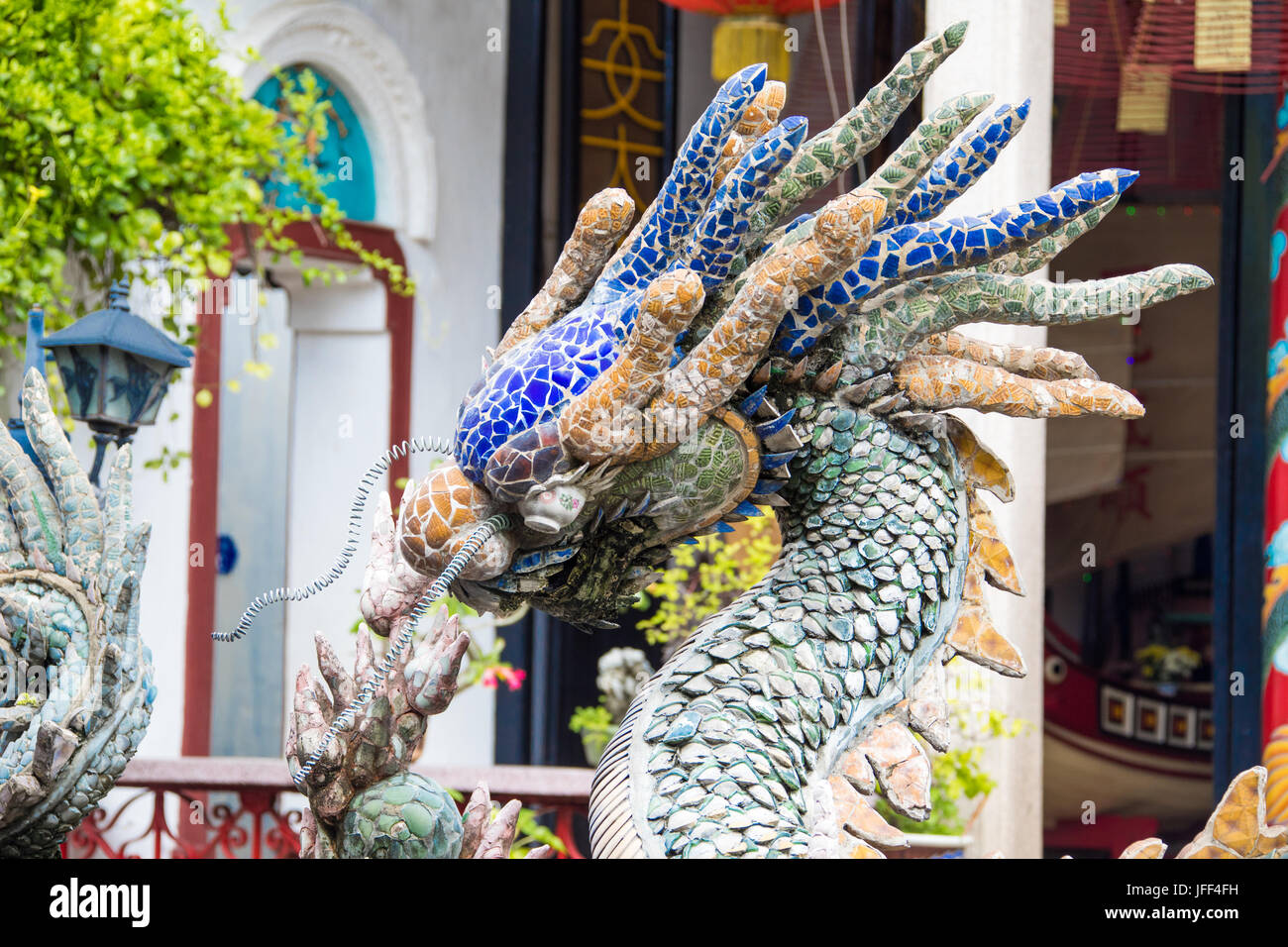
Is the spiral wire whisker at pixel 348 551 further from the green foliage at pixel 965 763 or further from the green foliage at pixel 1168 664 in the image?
the green foliage at pixel 1168 664

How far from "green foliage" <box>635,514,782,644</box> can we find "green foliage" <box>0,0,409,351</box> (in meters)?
1.76

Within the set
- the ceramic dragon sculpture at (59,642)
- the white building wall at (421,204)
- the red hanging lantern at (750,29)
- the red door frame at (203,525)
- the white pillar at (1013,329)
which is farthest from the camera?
the white building wall at (421,204)

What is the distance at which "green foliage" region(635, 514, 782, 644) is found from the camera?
4.73 m

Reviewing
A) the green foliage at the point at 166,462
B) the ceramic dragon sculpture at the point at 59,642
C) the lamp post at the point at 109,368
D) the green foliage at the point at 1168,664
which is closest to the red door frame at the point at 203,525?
the green foliage at the point at 166,462

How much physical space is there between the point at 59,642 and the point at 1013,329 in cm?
249

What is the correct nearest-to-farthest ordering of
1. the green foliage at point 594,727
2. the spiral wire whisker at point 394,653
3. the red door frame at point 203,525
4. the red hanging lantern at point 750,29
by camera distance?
the spiral wire whisker at point 394,653, the red hanging lantern at point 750,29, the red door frame at point 203,525, the green foliage at point 594,727

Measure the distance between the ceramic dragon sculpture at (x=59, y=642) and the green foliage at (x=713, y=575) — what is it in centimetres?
243

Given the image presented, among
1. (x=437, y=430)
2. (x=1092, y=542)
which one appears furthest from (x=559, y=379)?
(x=1092, y=542)

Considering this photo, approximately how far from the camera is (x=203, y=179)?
4.61 metres

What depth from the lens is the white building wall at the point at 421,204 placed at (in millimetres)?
5613

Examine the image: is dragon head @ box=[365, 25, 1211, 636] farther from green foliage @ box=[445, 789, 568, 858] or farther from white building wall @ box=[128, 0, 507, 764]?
white building wall @ box=[128, 0, 507, 764]

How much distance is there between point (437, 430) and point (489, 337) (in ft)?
1.53

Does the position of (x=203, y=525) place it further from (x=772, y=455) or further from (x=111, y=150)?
(x=772, y=455)
